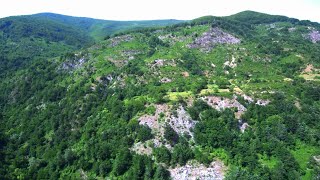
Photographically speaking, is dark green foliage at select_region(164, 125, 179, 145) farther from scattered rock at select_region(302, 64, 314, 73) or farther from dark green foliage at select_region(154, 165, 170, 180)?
scattered rock at select_region(302, 64, 314, 73)

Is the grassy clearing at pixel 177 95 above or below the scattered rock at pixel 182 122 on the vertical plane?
above

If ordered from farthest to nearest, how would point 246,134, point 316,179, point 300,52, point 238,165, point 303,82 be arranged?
point 300,52 → point 303,82 → point 246,134 → point 238,165 → point 316,179

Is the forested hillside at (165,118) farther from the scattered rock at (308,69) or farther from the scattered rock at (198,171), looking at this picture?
the scattered rock at (308,69)

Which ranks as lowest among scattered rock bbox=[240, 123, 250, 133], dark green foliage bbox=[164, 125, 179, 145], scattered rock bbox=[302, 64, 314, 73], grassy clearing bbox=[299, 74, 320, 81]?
dark green foliage bbox=[164, 125, 179, 145]

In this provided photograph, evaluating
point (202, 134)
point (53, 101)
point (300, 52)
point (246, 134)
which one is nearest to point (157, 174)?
point (202, 134)

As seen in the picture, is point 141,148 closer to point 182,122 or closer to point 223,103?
point 182,122

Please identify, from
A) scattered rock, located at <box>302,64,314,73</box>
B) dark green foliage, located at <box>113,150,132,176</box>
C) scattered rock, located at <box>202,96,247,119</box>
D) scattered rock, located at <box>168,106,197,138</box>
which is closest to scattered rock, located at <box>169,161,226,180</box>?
scattered rock, located at <box>168,106,197,138</box>

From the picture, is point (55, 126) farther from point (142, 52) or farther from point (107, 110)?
point (142, 52)

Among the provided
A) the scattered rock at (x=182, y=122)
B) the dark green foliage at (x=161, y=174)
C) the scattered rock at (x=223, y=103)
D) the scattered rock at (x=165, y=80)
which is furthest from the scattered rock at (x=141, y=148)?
the scattered rock at (x=165, y=80)
